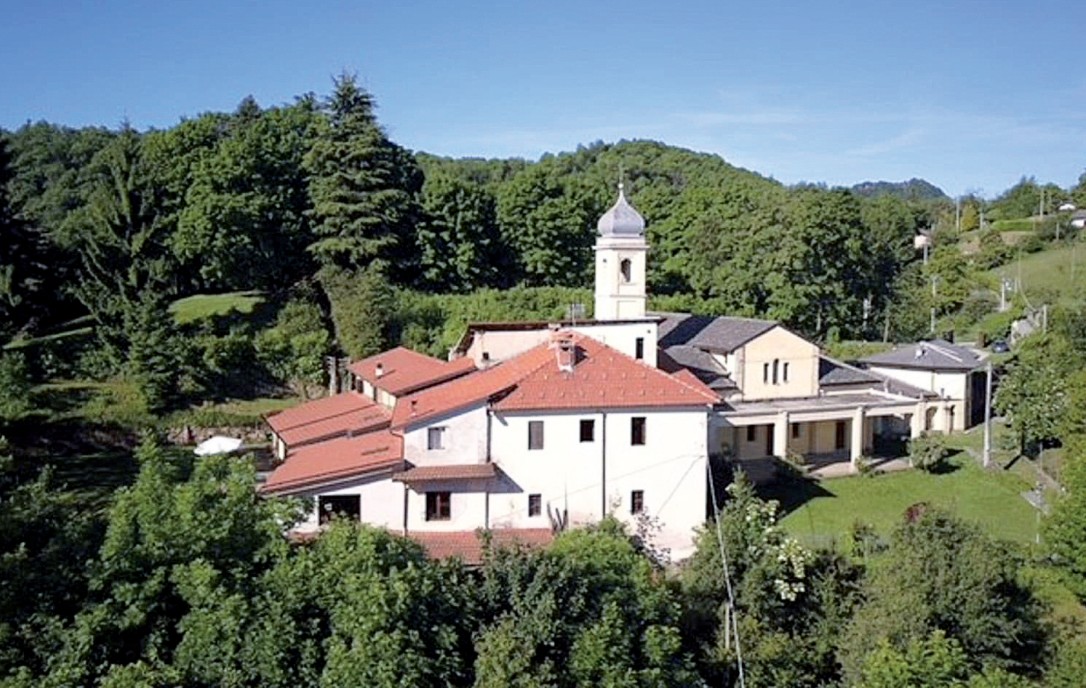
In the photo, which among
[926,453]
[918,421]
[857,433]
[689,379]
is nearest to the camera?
[689,379]

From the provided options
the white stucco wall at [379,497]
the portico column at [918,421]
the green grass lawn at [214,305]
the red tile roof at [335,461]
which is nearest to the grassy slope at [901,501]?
the portico column at [918,421]

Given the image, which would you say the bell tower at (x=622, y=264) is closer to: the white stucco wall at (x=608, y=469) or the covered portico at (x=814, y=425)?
the covered portico at (x=814, y=425)

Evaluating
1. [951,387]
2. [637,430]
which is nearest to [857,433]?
[951,387]

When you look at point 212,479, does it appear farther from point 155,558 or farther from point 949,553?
point 949,553

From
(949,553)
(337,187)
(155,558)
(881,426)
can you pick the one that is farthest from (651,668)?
(337,187)

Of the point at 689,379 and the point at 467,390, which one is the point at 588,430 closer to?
the point at 467,390
